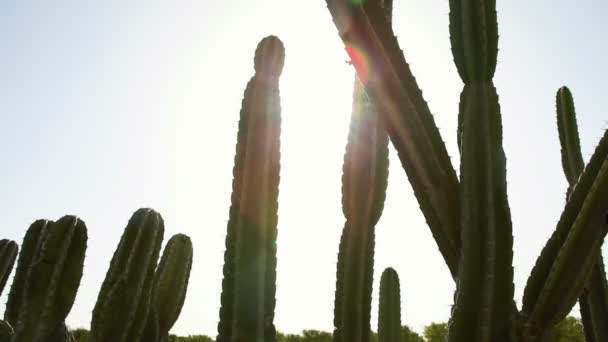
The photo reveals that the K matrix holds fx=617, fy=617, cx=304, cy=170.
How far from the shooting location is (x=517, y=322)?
7.83 feet

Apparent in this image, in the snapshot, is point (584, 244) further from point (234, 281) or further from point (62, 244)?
point (62, 244)

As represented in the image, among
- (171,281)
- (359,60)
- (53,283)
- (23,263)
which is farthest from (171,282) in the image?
(359,60)

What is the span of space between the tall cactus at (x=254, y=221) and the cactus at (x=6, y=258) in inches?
172

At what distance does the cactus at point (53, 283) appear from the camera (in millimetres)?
4270

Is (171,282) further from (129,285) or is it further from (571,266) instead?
(571,266)

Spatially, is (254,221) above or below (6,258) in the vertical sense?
below

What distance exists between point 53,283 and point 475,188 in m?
3.18

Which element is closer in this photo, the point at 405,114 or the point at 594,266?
the point at 405,114

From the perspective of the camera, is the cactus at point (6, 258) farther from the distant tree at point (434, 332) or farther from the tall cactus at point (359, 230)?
the distant tree at point (434, 332)

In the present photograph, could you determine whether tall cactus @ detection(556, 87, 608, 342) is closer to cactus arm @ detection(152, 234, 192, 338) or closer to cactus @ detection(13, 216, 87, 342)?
cactus arm @ detection(152, 234, 192, 338)

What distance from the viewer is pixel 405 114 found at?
2699mm

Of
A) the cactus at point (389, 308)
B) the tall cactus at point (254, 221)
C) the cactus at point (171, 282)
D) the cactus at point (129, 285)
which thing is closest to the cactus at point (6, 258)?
the cactus at point (171, 282)

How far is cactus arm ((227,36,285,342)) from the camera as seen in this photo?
2961 millimetres

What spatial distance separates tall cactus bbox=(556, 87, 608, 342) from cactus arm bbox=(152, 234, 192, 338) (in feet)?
10.2
